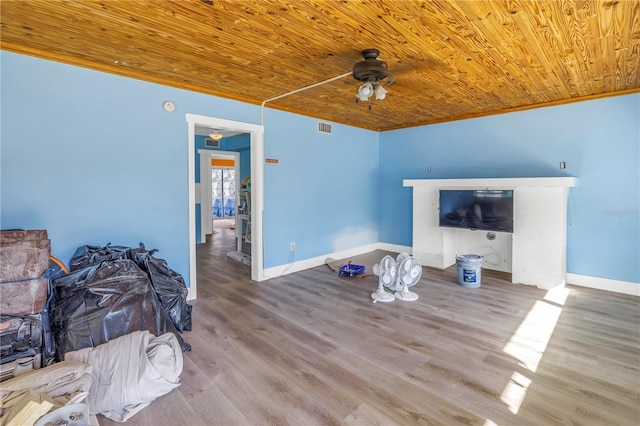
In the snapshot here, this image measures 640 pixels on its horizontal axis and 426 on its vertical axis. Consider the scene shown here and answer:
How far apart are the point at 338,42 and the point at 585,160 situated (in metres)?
3.73

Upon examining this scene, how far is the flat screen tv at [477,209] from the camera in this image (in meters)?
4.32

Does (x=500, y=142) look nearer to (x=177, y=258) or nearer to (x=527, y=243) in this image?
(x=527, y=243)

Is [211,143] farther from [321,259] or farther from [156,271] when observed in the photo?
[156,271]

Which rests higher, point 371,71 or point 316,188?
point 371,71

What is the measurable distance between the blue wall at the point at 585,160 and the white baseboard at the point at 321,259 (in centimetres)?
188

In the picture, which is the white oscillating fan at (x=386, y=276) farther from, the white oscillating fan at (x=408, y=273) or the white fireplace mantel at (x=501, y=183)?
the white fireplace mantel at (x=501, y=183)

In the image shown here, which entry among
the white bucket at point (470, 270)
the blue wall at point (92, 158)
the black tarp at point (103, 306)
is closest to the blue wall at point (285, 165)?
the blue wall at point (92, 158)

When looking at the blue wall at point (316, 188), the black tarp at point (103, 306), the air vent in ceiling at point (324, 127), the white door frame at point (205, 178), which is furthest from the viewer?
the white door frame at point (205, 178)

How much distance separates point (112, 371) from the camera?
191 cm

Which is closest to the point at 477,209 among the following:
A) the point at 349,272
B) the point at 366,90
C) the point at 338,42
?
the point at 349,272

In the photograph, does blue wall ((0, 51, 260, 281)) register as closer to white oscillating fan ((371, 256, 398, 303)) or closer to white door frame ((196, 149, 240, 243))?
white oscillating fan ((371, 256, 398, 303))

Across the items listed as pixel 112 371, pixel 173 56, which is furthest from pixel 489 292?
pixel 173 56

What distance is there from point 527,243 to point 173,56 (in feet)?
15.1

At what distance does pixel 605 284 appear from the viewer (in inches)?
157
